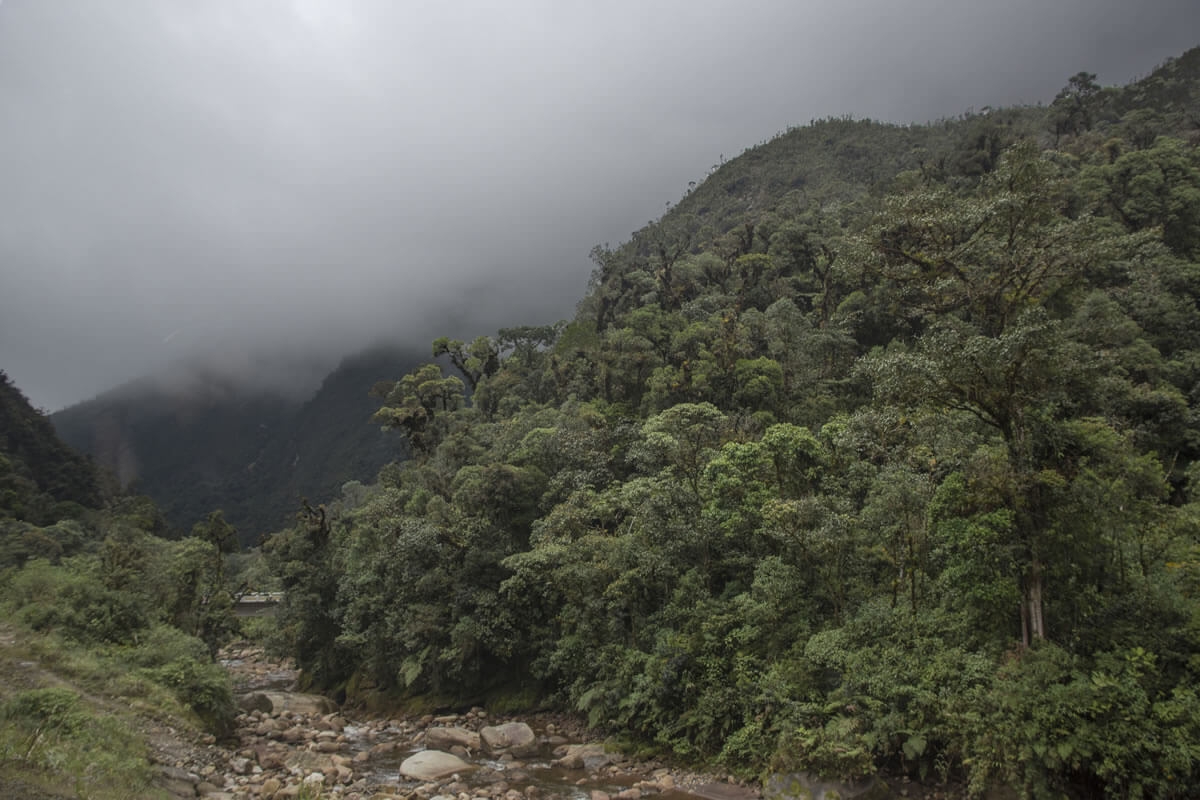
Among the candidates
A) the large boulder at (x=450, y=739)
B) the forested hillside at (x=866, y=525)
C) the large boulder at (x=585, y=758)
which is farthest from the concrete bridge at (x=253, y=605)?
the large boulder at (x=585, y=758)

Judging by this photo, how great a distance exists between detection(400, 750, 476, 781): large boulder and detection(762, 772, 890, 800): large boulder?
10062 mm

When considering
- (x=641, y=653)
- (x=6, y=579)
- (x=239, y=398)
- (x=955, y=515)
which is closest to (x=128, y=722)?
(x=6, y=579)

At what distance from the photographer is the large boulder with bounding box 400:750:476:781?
62.6 ft

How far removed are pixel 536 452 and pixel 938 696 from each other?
1996cm

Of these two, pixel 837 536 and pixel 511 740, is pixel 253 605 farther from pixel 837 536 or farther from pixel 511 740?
pixel 837 536

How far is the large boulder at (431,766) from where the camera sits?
62.6 ft

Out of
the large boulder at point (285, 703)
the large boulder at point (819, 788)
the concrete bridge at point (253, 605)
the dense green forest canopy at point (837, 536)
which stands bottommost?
the concrete bridge at point (253, 605)

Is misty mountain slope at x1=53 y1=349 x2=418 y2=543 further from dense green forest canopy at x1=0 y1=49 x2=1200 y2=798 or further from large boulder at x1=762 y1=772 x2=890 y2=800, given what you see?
large boulder at x1=762 y1=772 x2=890 y2=800

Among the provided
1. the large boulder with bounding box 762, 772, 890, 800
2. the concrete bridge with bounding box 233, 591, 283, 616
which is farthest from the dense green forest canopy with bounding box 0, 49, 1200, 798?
the concrete bridge with bounding box 233, 591, 283, 616

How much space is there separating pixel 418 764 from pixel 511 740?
3530 mm

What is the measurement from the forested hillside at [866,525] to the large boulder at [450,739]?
257cm

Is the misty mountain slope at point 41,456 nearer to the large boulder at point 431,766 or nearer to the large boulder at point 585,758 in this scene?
the large boulder at point 431,766

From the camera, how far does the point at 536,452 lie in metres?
30.0

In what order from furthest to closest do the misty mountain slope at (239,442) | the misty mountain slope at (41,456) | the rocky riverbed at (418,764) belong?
the misty mountain slope at (239,442) → the misty mountain slope at (41,456) → the rocky riverbed at (418,764)
